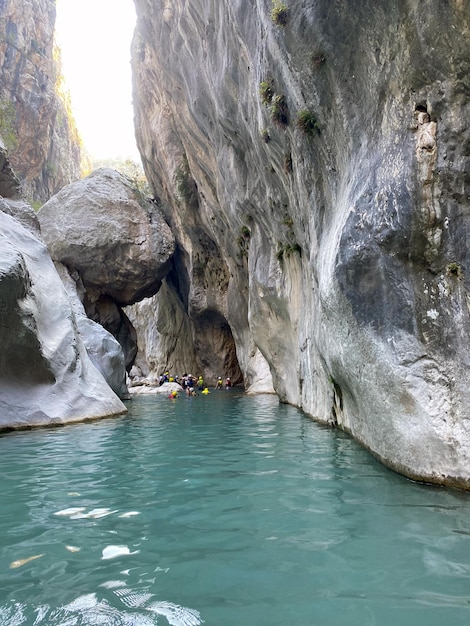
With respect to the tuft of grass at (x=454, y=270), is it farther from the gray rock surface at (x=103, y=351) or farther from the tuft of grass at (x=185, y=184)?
the tuft of grass at (x=185, y=184)

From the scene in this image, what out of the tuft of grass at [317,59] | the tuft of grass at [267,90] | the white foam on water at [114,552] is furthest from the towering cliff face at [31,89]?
the white foam on water at [114,552]

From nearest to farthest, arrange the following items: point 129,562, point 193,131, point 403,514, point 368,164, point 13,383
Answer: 1. point 129,562
2. point 403,514
3. point 368,164
4. point 13,383
5. point 193,131

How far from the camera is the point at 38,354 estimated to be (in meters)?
12.6

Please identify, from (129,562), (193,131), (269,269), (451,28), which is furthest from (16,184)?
(129,562)

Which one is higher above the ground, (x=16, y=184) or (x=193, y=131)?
(x=193, y=131)

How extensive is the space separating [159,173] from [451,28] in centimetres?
2723

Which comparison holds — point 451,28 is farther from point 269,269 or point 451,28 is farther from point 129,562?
point 269,269

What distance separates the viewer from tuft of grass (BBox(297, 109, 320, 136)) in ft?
29.4

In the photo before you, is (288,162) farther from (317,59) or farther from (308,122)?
(317,59)

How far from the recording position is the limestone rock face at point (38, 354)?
461 inches

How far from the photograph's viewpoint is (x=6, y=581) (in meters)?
3.12

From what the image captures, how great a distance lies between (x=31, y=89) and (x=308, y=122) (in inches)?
1652

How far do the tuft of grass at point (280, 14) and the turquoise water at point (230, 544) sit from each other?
732 centimetres

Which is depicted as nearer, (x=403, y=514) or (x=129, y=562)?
(x=129, y=562)
